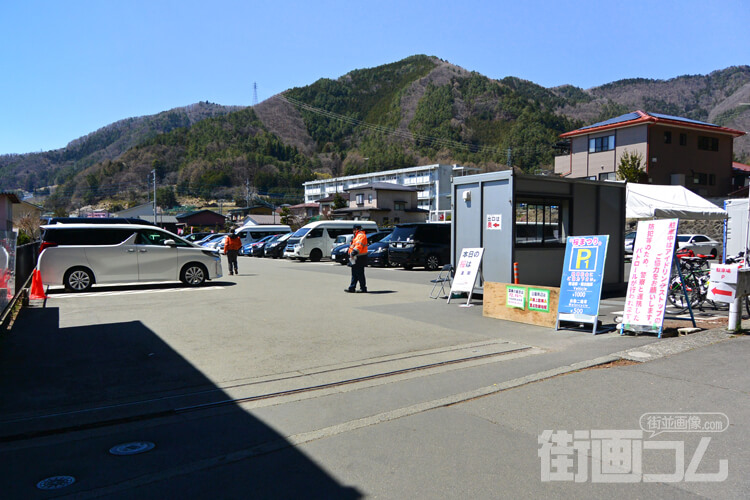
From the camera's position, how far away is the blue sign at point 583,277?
347 inches

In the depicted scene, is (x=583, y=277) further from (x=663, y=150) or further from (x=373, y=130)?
(x=373, y=130)

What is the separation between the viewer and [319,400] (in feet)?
18.3

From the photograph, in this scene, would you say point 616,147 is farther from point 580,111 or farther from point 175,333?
point 580,111

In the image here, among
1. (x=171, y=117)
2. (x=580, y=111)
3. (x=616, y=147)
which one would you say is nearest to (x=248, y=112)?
(x=171, y=117)

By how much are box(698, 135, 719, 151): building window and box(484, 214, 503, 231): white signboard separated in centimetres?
4514

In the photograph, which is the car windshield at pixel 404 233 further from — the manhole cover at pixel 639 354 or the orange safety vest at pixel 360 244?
the manhole cover at pixel 639 354

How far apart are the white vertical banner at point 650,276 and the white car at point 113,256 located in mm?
12140

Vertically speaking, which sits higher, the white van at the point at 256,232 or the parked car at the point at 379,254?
the white van at the point at 256,232

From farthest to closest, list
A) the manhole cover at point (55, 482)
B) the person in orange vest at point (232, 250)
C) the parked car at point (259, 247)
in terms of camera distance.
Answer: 1. the parked car at point (259, 247)
2. the person in orange vest at point (232, 250)
3. the manhole cover at point (55, 482)

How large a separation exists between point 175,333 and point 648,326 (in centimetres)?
781

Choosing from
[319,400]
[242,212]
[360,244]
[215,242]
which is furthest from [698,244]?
[242,212]

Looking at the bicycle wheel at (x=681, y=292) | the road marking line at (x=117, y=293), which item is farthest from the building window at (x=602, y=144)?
the road marking line at (x=117, y=293)

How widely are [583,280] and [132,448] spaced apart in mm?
7379

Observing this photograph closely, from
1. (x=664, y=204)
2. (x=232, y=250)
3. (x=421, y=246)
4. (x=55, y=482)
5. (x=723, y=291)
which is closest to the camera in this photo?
(x=55, y=482)
